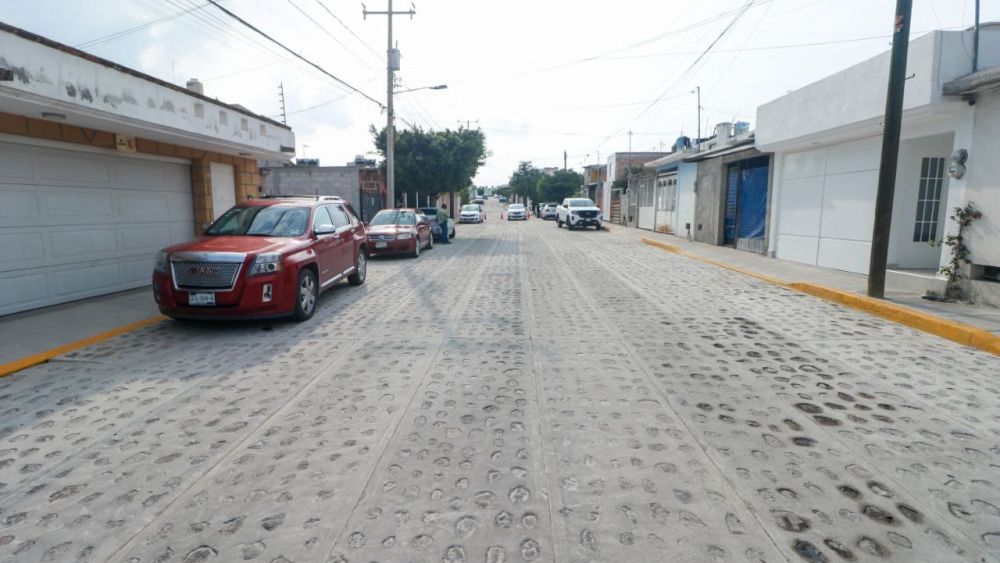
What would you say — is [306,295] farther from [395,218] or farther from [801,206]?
[801,206]

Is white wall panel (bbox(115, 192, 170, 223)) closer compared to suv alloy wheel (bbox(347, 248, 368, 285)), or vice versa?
white wall panel (bbox(115, 192, 170, 223))

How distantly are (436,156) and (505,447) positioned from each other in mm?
28017

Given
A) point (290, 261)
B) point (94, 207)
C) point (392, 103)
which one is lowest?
point (290, 261)

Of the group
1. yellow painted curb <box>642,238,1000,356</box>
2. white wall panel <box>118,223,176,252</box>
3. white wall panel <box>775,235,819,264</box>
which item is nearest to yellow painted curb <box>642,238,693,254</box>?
white wall panel <box>775,235,819,264</box>

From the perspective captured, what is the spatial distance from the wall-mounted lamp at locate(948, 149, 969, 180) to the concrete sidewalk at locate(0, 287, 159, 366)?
504 inches

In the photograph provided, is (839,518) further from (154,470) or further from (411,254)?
(411,254)

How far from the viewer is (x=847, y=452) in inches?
150

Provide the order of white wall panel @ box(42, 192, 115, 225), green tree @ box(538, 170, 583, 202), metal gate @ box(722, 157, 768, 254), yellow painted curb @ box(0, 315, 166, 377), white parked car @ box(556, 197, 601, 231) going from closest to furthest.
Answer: yellow painted curb @ box(0, 315, 166, 377)
white wall panel @ box(42, 192, 115, 225)
metal gate @ box(722, 157, 768, 254)
white parked car @ box(556, 197, 601, 231)
green tree @ box(538, 170, 583, 202)

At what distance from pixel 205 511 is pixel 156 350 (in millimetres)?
4206

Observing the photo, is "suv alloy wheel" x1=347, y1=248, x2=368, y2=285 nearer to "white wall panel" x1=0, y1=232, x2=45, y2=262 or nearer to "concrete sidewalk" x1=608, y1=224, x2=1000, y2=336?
"white wall panel" x1=0, y1=232, x2=45, y2=262

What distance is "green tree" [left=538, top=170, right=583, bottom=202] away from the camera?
253 ft

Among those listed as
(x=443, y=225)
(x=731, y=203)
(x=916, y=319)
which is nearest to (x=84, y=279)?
(x=916, y=319)

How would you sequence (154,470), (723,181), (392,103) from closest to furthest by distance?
(154,470)
(723,181)
(392,103)

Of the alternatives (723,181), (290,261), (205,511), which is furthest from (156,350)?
(723,181)
